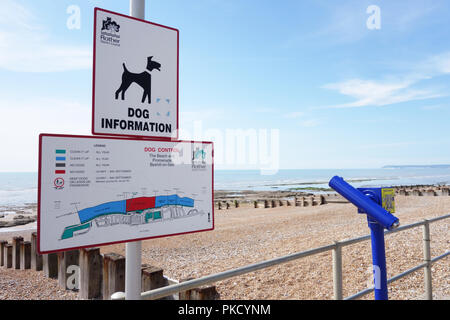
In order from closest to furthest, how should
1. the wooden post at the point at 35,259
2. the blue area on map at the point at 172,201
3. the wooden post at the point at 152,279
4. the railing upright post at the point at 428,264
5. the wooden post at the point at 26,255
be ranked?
the blue area on map at the point at 172,201 → the wooden post at the point at 152,279 → the railing upright post at the point at 428,264 → the wooden post at the point at 35,259 → the wooden post at the point at 26,255

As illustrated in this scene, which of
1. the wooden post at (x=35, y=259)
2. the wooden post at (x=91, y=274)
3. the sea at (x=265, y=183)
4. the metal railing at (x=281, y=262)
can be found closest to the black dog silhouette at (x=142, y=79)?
the metal railing at (x=281, y=262)

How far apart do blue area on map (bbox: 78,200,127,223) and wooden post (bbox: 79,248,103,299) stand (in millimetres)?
3471

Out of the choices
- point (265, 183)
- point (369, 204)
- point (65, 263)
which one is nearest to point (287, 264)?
point (65, 263)

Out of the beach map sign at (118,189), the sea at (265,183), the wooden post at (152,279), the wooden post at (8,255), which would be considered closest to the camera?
the beach map sign at (118,189)

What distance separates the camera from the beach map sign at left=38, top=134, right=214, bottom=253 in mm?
2023

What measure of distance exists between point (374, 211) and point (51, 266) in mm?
7054

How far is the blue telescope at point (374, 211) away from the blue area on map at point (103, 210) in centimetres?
171

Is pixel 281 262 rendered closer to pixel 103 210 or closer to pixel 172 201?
pixel 172 201

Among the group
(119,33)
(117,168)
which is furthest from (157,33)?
(117,168)

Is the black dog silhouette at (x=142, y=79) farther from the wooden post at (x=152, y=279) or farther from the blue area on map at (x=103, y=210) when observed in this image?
the wooden post at (x=152, y=279)

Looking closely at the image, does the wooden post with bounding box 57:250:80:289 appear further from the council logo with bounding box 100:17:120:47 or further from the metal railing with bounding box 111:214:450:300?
the council logo with bounding box 100:17:120:47

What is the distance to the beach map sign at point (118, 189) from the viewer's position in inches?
79.7

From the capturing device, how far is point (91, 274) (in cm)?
536
